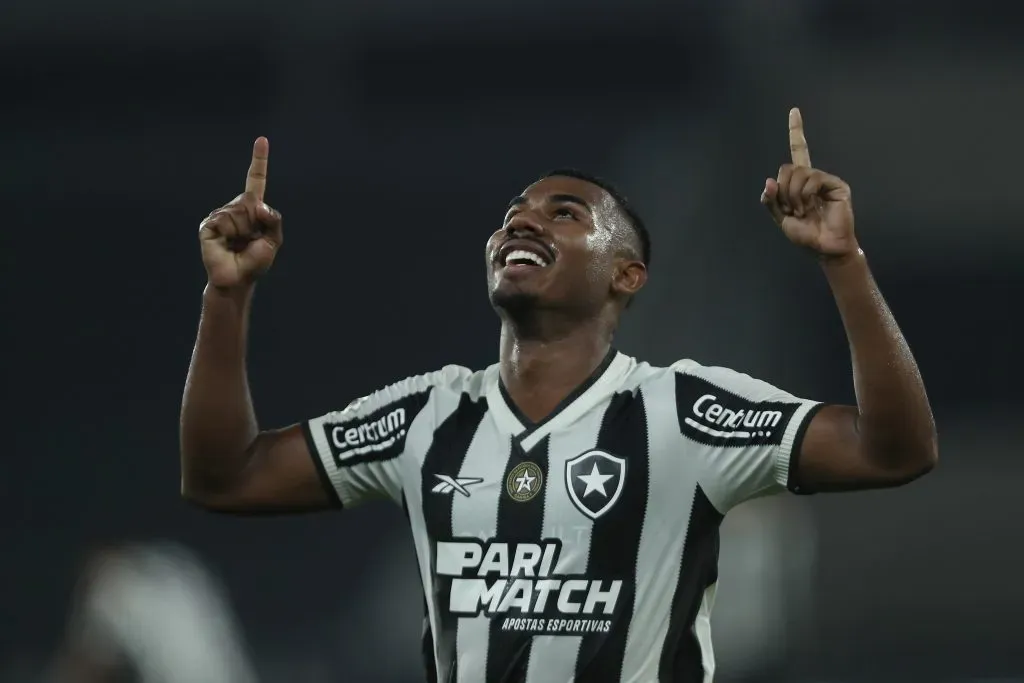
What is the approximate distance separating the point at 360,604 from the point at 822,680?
153 cm

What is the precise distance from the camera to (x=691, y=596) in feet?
8.24

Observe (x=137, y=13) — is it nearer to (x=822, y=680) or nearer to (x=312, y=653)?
(x=312, y=653)

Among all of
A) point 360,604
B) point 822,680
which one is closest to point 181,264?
point 360,604

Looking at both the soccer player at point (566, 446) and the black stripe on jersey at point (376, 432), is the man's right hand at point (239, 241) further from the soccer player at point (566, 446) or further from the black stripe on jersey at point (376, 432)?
the black stripe on jersey at point (376, 432)

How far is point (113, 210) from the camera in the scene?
5.79m

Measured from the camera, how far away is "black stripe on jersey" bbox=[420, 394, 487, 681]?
2.54 meters

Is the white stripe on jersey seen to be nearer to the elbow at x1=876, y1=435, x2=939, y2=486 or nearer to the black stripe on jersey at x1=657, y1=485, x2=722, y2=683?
the black stripe on jersey at x1=657, y1=485, x2=722, y2=683

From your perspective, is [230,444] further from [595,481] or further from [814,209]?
[814,209]

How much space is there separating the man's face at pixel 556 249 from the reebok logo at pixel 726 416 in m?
0.29

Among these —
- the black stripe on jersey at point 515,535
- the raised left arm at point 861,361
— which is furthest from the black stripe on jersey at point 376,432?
the raised left arm at point 861,361

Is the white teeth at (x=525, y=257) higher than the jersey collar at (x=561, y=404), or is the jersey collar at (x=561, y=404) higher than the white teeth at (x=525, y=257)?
the white teeth at (x=525, y=257)

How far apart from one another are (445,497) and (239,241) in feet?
1.94

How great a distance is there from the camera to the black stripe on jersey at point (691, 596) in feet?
8.14

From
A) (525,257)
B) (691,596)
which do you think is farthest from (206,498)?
(691,596)
